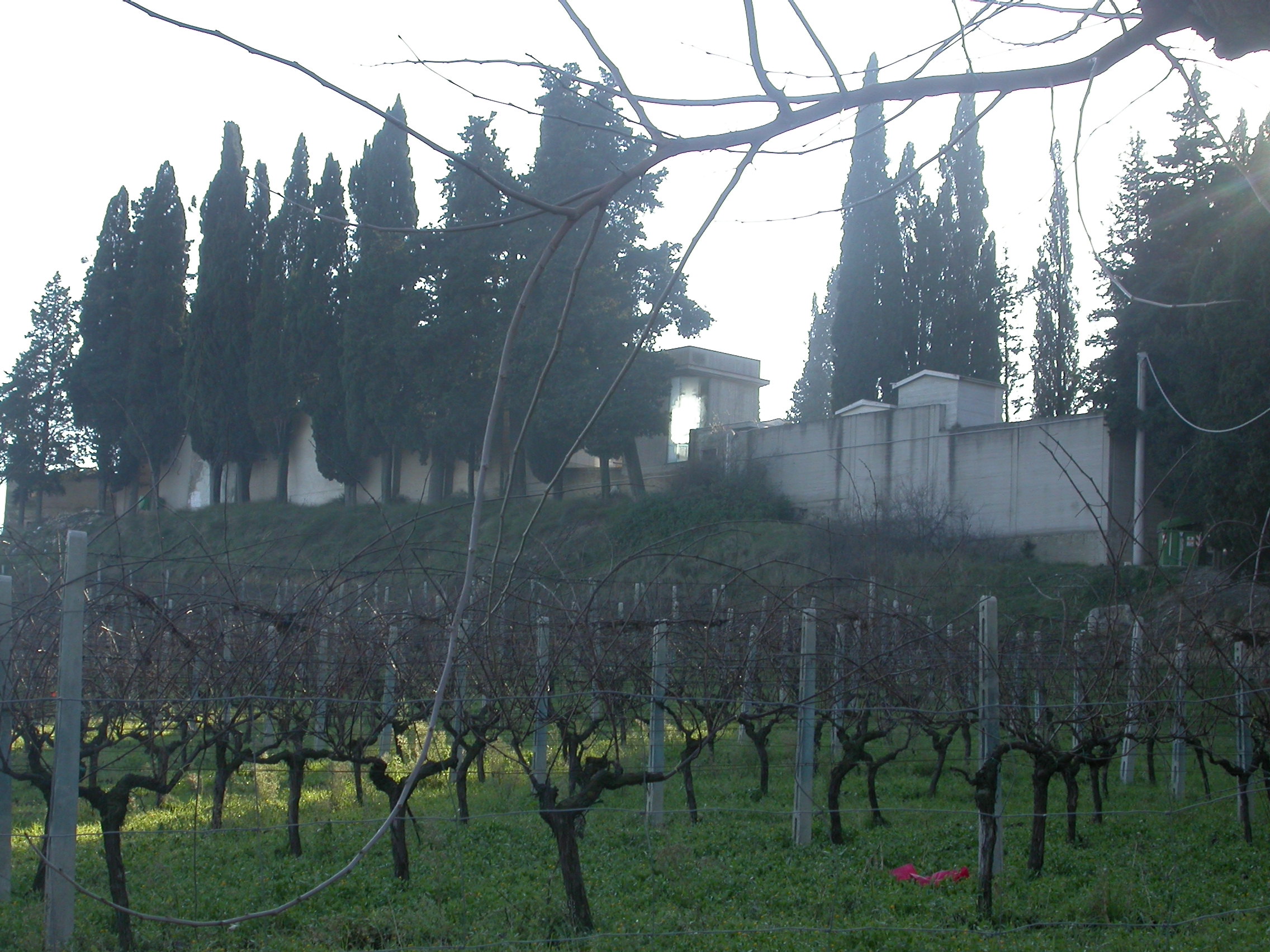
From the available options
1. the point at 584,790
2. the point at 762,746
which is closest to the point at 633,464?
the point at 762,746

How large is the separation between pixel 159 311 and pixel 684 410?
51.9ft

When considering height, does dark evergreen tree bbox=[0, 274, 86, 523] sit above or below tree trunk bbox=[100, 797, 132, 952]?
above

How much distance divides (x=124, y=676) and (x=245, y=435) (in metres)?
26.9

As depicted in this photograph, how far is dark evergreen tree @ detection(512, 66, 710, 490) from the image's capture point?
2278 cm

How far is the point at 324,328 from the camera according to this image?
101ft

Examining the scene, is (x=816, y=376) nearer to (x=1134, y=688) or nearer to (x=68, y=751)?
(x=1134, y=688)

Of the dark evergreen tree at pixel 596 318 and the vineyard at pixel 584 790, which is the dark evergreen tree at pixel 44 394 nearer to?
the dark evergreen tree at pixel 596 318

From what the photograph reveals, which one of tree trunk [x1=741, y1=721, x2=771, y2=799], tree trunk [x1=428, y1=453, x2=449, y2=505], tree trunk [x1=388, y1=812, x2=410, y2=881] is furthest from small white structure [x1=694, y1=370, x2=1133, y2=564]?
tree trunk [x1=388, y1=812, x2=410, y2=881]

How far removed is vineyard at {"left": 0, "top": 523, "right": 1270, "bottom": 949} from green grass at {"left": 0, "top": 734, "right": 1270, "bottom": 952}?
1.2 inches

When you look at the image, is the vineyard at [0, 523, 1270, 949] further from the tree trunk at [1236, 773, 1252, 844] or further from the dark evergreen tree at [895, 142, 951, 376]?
the dark evergreen tree at [895, 142, 951, 376]

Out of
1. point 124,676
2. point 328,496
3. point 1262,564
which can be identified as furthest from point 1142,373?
point 328,496

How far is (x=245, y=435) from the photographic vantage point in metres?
32.7

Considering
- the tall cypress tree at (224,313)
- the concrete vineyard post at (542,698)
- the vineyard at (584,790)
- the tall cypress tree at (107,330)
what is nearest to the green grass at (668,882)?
the vineyard at (584,790)

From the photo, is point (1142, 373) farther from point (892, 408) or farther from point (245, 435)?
point (245, 435)
